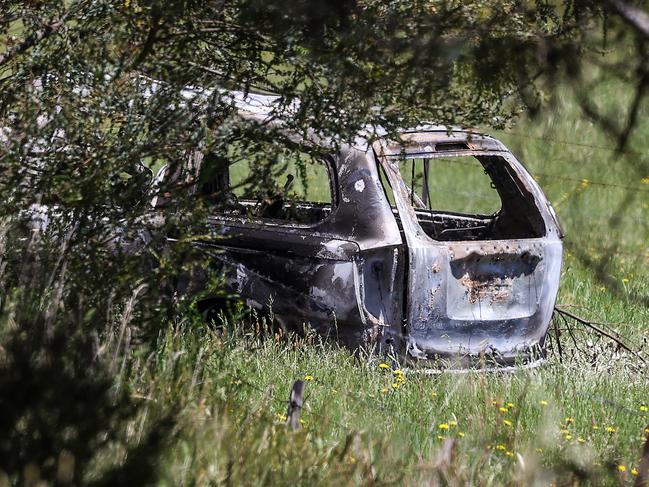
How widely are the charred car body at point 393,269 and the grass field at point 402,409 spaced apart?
20 centimetres

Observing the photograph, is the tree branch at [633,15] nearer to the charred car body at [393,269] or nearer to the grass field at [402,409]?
the grass field at [402,409]

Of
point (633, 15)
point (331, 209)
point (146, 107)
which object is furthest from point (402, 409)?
point (633, 15)

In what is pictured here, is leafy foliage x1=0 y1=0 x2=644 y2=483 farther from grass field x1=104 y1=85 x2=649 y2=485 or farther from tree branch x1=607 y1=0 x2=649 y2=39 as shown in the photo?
tree branch x1=607 y1=0 x2=649 y2=39

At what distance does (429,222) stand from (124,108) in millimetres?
3250

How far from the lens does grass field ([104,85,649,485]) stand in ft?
14.3

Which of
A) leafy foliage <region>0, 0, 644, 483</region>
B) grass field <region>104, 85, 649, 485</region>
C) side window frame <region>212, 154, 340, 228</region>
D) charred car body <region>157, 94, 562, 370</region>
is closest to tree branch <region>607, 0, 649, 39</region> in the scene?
grass field <region>104, 85, 649, 485</region>

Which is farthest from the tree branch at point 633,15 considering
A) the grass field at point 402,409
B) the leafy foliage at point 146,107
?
the leafy foliage at point 146,107

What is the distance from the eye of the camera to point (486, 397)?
5.55m

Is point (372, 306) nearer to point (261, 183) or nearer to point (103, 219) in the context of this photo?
point (261, 183)

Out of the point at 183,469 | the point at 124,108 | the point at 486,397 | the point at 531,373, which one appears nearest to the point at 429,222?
the point at 531,373

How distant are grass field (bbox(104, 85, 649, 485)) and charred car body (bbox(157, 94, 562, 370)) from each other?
0.65 feet

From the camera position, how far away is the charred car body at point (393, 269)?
6.34 metres

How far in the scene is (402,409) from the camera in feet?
19.5

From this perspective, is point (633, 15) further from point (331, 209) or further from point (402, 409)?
point (331, 209)
